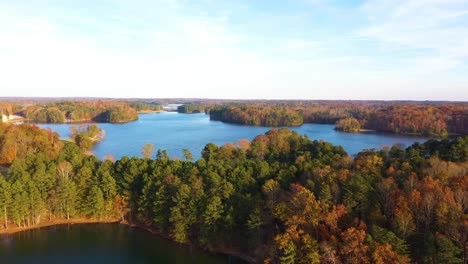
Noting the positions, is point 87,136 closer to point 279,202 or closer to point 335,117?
point 279,202

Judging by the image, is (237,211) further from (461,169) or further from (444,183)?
(461,169)

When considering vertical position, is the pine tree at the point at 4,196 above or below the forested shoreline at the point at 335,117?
below

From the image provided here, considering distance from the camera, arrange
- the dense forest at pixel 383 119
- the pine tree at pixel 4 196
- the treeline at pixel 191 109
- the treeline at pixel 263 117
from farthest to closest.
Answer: the treeline at pixel 191 109 < the treeline at pixel 263 117 < the dense forest at pixel 383 119 < the pine tree at pixel 4 196

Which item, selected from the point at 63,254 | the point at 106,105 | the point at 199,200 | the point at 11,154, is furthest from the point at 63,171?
the point at 106,105

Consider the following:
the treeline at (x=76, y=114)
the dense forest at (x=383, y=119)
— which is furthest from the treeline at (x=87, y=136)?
the dense forest at (x=383, y=119)

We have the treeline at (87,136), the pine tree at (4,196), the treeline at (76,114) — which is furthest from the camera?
the treeline at (76,114)

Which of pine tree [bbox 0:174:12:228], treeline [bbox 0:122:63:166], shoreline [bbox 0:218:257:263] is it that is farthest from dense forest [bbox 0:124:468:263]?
treeline [bbox 0:122:63:166]

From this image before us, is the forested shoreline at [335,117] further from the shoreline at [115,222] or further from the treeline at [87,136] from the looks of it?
the shoreline at [115,222]
